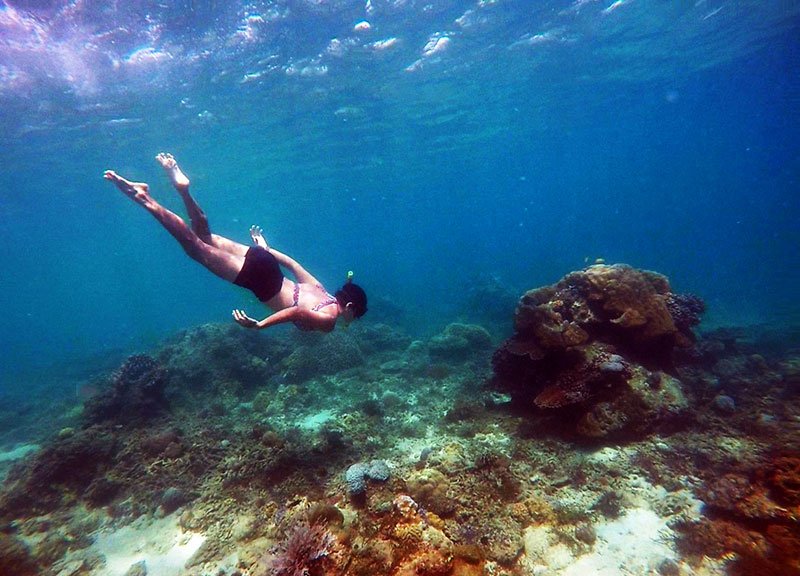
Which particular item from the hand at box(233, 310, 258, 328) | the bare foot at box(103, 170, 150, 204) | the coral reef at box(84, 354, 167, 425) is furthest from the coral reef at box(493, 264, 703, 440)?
the coral reef at box(84, 354, 167, 425)

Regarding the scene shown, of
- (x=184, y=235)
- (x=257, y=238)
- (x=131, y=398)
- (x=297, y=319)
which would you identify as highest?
(x=184, y=235)

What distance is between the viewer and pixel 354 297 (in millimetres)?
5844

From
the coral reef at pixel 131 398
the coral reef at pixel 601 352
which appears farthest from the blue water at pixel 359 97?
the coral reef at pixel 131 398

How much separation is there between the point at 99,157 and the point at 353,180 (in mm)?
27894

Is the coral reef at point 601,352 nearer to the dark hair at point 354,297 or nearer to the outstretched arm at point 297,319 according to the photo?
the dark hair at point 354,297

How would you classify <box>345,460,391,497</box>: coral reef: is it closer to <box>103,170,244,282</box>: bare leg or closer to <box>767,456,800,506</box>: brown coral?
<box>103,170,244,282</box>: bare leg

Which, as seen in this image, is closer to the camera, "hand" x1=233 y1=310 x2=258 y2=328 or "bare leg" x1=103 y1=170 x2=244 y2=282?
"hand" x1=233 y1=310 x2=258 y2=328

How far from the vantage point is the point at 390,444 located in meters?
7.95

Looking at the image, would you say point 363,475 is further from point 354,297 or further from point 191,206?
point 191,206

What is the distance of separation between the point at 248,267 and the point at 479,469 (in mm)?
5107

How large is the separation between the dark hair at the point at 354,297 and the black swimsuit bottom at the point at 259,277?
4.19ft

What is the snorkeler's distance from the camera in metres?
5.89

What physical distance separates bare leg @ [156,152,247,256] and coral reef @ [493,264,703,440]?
20.1ft

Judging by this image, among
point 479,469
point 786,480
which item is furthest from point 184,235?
point 786,480
